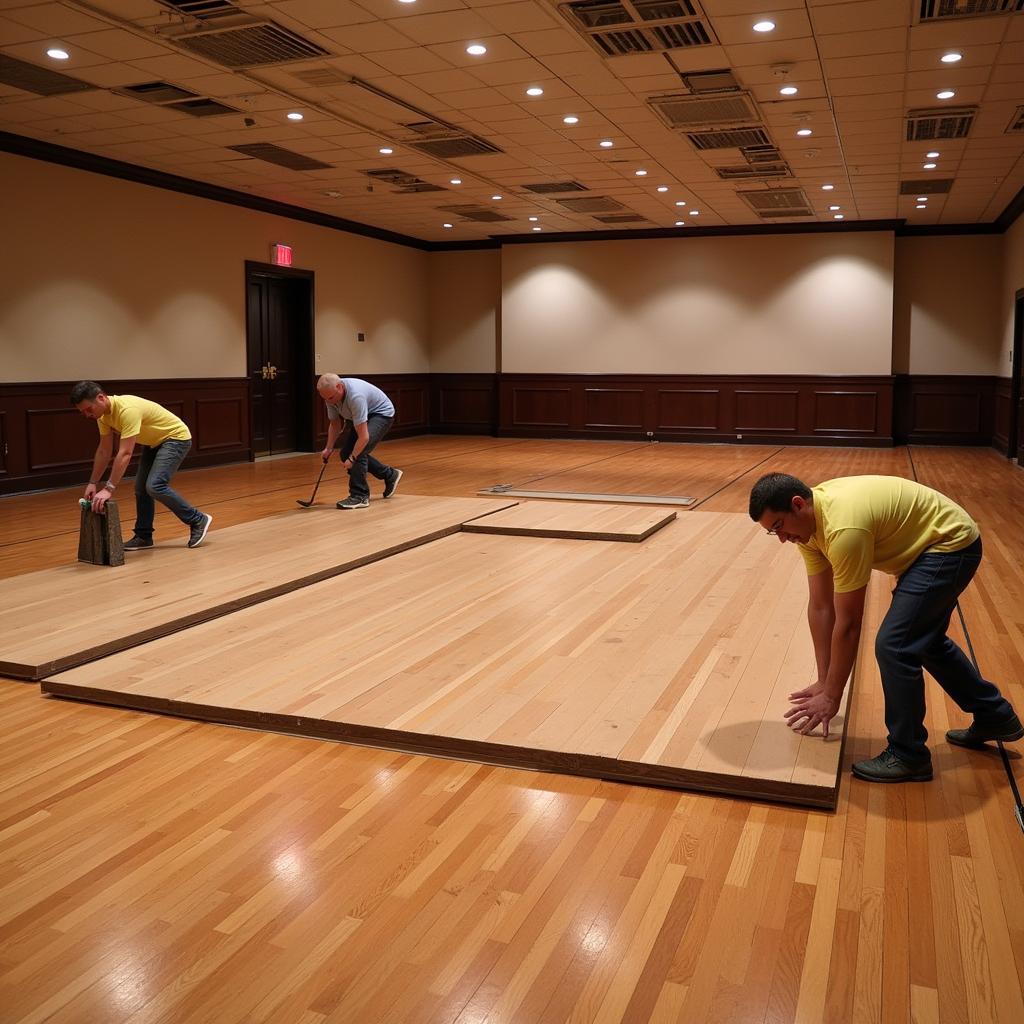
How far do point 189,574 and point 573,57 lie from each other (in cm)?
416

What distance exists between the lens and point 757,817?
2.71 metres

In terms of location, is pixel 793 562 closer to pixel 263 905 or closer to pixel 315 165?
pixel 263 905

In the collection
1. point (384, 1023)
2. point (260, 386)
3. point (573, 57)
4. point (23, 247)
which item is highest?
point (573, 57)

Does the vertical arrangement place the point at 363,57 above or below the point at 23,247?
above

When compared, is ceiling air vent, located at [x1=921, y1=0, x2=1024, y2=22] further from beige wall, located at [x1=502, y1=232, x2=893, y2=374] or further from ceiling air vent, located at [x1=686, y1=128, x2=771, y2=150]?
beige wall, located at [x1=502, y1=232, x2=893, y2=374]

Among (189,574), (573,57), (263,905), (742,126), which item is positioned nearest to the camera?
(263,905)

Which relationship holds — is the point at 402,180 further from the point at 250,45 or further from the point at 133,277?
the point at 250,45

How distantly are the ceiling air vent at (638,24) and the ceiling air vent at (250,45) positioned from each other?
1718mm

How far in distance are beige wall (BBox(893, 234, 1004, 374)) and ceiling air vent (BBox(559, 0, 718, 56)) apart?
9334mm

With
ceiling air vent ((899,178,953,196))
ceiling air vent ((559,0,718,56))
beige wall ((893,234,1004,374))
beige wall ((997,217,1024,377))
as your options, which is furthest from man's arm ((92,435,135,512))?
beige wall ((893,234,1004,374))

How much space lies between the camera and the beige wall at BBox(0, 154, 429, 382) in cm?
920

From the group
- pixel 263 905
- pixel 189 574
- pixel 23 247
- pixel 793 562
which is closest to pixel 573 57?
pixel 793 562

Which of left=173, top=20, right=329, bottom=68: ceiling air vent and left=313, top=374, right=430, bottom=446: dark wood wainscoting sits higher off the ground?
left=173, top=20, right=329, bottom=68: ceiling air vent

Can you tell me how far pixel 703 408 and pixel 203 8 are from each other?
10.7m
